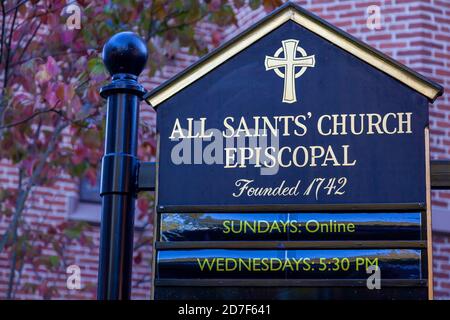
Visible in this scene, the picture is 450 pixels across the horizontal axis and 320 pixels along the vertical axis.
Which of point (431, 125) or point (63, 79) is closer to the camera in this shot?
point (63, 79)

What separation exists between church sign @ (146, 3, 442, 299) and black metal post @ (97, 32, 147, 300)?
15 centimetres

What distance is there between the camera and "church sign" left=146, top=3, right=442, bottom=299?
9.23ft

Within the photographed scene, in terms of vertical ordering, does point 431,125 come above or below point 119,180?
above

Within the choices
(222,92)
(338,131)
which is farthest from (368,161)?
(222,92)

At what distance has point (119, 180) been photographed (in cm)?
311

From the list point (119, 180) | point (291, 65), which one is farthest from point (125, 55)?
point (291, 65)

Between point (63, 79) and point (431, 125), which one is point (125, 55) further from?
point (431, 125)

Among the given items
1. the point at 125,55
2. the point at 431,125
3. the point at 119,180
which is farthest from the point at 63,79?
the point at 119,180

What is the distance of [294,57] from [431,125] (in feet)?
16.6

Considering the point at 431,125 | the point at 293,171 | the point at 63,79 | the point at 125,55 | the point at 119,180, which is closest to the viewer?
the point at 293,171

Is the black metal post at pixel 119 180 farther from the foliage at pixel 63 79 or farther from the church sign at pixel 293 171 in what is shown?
the foliage at pixel 63 79

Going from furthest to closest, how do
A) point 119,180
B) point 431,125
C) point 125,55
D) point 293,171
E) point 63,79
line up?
point 431,125
point 63,79
point 125,55
point 119,180
point 293,171

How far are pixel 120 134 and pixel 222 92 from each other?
417 mm

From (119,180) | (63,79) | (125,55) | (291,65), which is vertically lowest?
(119,180)
